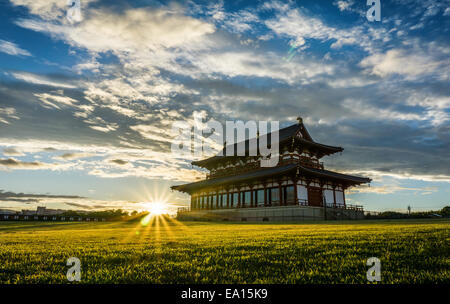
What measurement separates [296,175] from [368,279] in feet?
89.7

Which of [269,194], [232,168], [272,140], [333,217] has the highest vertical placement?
[272,140]

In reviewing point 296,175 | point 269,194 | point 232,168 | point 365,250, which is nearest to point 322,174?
point 296,175

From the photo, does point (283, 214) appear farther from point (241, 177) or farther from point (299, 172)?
point (241, 177)

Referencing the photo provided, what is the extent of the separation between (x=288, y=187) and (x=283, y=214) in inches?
148

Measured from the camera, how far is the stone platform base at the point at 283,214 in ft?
95.7

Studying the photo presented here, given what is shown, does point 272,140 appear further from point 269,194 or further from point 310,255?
point 310,255

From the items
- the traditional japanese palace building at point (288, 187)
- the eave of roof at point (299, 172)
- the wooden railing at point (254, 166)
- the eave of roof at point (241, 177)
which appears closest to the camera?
the eave of roof at point (299, 172)

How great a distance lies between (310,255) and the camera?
5.11 meters

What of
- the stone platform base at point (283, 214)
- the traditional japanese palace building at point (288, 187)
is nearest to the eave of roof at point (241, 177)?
the traditional japanese palace building at point (288, 187)

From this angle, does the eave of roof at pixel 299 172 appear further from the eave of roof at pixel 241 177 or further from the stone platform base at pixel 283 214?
the stone platform base at pixel 283 214

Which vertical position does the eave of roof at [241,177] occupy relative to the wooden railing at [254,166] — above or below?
below
